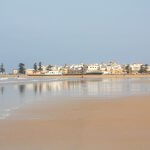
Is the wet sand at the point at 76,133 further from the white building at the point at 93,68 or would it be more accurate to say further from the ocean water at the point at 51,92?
the white building at the point at 93,68

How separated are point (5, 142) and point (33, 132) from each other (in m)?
1.25

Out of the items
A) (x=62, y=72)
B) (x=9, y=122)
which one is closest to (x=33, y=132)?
(x=9, y=122)

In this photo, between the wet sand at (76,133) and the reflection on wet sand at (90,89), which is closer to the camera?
the wet sand at (76,133)

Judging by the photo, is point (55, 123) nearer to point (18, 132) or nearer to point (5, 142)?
point (18, 132)

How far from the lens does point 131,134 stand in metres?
8.59

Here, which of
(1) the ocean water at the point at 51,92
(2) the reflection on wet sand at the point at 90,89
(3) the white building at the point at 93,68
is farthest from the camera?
(3) the white building at the point at 93,68

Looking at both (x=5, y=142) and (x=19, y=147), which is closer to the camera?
(x=19, y=147)

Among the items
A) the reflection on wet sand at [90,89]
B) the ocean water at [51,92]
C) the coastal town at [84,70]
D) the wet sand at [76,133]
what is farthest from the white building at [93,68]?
the wet sand at [76,133]

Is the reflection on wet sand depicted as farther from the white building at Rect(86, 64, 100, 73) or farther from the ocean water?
the white building at Rect(86, 64, 100, 73)

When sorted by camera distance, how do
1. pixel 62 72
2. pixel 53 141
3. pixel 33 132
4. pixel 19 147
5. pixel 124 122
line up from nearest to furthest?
pixel 19 147 < pixel 53 141 < pixel 33 132 < pixel 124 122 < pixel 62 72

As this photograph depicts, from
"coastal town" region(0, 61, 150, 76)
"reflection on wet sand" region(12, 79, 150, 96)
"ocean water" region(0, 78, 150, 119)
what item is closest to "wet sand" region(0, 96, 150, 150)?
"ocean water" region(0, 78, 150, 119)

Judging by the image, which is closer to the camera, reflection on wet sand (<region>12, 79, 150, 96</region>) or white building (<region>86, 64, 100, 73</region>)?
reflection on wet sand (<region>12, 79, 150, 96</region>)

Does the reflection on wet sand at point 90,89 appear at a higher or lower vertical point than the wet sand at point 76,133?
lower

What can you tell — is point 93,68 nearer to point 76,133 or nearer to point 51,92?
point 51,92
